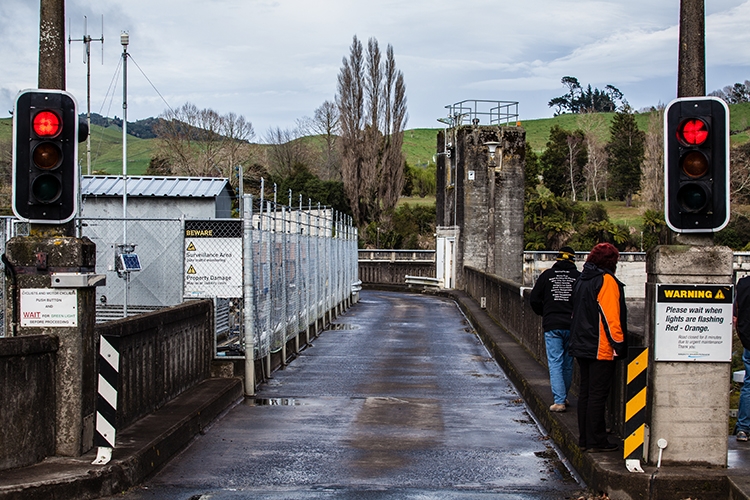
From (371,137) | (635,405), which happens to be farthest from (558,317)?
(371,137)

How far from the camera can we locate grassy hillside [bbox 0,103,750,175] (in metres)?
138

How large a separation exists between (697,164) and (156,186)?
20.7 meters

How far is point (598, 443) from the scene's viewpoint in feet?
26.2

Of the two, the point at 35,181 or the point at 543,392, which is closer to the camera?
the point at 35,181

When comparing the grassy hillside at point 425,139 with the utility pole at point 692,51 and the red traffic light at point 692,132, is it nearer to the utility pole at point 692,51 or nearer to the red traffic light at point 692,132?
the utility pole at point 692,51

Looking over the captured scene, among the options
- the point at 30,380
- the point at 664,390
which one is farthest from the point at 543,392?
the point at 30,380

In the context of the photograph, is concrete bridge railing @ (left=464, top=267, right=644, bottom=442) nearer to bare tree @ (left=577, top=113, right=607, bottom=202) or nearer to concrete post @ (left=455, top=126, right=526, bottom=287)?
concrete post @ (left=455, top=126, right=526, bottom=287)

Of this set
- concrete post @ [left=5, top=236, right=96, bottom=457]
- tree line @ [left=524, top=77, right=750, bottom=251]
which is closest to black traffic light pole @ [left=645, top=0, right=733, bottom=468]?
concrete post @ [left=5, top=236, right=96, bottom=457]

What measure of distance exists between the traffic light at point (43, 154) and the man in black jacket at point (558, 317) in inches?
215

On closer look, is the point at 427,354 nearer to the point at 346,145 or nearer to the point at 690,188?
the point at 690,188

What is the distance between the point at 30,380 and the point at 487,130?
3873cm

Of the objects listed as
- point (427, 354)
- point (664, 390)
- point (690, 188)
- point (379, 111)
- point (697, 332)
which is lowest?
point (427, 354)

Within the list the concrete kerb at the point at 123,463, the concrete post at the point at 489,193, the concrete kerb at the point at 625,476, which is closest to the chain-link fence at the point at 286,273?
the concrete kerb at the point at 123,463

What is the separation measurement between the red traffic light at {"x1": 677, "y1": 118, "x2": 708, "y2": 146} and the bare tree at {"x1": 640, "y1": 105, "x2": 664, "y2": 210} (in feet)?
243
